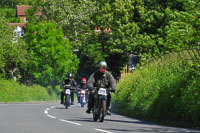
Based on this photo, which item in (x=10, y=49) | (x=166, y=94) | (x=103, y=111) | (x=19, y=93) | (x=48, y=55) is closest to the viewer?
(x=103, y=111)

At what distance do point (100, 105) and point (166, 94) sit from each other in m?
2.71

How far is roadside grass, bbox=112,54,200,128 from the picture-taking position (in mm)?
16141

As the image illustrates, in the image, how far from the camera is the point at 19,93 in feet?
152

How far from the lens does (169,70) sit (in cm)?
2147

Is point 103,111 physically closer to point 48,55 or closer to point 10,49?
point 10,49

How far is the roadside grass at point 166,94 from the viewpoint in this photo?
16.1m

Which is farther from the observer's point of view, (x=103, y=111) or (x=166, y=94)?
(x=166, y=94)

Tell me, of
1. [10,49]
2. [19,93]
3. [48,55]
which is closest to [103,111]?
[19,93]

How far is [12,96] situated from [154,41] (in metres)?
13.1

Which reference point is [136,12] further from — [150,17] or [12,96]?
[12,96]

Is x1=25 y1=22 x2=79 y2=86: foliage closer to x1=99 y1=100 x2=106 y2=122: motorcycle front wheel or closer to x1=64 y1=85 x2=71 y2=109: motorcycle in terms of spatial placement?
x1=64 y1=85 x2=71 y2=109: motorcycle

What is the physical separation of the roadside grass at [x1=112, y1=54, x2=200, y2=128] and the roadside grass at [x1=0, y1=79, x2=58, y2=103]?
62.5ft

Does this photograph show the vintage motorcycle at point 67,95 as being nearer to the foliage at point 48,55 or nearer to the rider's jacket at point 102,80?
the rider's jacket at point 102,80

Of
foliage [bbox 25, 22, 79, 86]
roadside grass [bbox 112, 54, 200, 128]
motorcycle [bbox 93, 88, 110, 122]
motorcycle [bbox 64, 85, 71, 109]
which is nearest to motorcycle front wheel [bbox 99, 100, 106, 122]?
motorcycle [bbox 93, 88, 110, 122]
